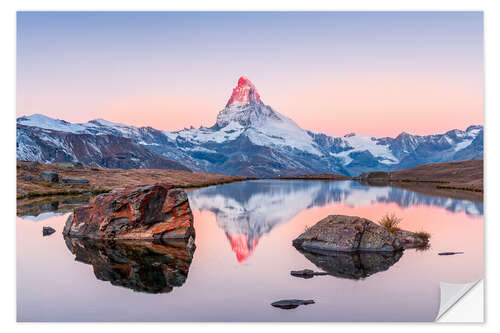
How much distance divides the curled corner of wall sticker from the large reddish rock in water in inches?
732

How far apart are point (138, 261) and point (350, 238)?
487 inches

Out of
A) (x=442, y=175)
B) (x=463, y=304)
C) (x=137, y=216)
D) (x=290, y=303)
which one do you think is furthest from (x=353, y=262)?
(x=442, y=175)

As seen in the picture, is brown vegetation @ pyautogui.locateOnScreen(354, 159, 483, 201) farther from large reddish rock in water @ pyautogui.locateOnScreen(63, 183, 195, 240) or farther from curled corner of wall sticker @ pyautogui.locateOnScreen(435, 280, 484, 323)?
curled corner of wall sticker @ pyautogui.locateOnScreen(435, 280, 484, 323)

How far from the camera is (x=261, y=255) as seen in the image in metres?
28.2

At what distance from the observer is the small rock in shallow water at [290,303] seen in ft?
58.4

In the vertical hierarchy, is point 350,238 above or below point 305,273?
above

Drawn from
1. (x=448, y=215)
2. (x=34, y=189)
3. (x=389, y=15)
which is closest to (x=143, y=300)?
(x=389, y=15)

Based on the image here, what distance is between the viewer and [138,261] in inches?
994

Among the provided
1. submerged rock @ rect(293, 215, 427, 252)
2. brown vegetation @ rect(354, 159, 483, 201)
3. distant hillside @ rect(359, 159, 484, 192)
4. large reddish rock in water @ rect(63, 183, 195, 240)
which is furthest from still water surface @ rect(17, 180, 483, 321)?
distant hillside @ rect(359, 159, 484, 192)

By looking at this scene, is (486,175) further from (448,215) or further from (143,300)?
(448,215)

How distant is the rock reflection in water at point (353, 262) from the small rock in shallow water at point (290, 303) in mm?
4581

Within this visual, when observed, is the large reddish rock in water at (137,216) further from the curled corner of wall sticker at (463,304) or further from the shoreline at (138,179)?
the shoreline at (138,179)

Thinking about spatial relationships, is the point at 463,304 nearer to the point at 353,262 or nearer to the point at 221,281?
the point at 353,262
